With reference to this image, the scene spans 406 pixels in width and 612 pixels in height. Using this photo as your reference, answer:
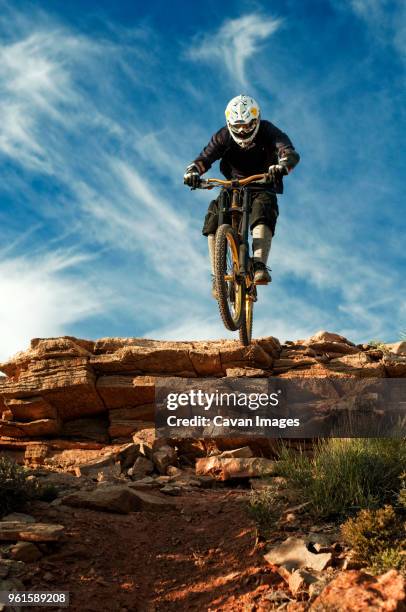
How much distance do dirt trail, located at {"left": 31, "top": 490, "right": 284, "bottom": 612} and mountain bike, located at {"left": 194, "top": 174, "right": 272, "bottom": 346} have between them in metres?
3.34

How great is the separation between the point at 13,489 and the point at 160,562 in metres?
2.64

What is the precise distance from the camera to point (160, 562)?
30.5 ft

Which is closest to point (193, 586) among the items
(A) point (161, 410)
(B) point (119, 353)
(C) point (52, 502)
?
(C) point (52, 502)

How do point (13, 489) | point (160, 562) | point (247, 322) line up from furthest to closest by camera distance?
point (247, 322) < point (13, 489) < point (160, 562)

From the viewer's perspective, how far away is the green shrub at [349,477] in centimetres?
979

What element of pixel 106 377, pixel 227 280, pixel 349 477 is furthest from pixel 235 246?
pixel 106 377

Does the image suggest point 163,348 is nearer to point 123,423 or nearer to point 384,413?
point 123,423

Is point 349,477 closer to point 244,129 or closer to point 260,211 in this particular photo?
point 260,211

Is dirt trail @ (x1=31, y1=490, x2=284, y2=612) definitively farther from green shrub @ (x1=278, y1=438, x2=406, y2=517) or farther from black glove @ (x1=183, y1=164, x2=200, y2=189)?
black glove @ (x1=183, y1=164, x2=200, y2=189)

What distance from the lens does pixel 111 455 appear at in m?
14.0

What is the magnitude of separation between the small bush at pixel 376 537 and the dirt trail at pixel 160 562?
1.04 meters

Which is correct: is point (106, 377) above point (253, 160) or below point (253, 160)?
Answer: below

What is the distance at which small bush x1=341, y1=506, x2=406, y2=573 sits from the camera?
814 cm

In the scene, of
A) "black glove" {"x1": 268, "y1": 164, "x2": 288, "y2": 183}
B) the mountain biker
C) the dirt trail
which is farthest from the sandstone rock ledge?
the dirt trail
